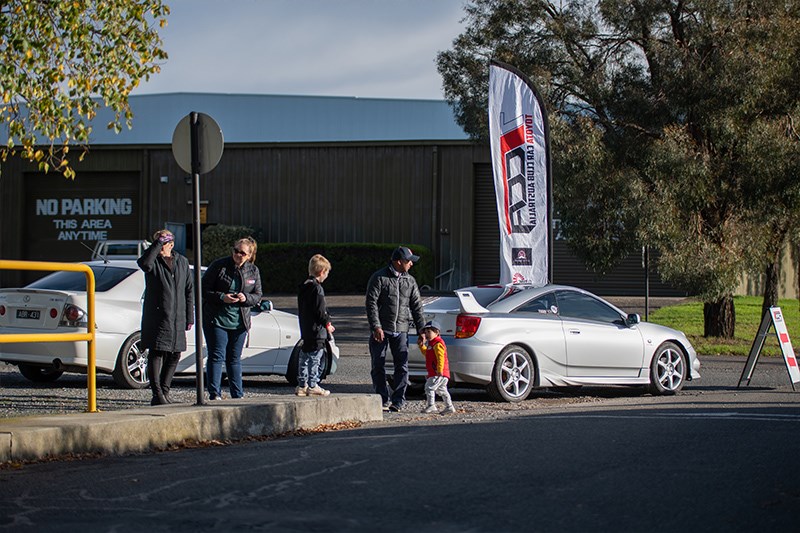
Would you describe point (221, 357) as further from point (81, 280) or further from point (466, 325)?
point (466, 325)

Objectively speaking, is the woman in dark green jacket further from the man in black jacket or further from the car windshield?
the car windshield

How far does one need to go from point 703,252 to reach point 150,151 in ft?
81.9

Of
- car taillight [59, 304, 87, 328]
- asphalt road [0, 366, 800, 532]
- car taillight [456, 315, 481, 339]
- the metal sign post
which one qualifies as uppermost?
the metal sign post

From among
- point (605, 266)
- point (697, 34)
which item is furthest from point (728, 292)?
point (697, 34)

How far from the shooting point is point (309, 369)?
10.8 meters

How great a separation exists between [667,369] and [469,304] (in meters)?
2.86

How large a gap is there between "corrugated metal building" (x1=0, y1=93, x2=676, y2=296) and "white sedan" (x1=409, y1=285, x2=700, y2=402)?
22762 millimetres

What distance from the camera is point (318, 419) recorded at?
392 inches

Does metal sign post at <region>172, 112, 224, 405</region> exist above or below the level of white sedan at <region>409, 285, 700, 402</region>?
above

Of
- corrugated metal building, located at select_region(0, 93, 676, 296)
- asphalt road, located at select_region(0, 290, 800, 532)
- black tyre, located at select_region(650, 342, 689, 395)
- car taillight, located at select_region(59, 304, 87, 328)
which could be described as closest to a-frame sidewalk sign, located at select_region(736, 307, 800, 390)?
black tyre, located at select_region(650, 342, 689, 395)

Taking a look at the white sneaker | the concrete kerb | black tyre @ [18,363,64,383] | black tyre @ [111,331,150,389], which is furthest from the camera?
black tyre @ [18,363,64,383]

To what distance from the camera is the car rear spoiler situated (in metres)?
12.4

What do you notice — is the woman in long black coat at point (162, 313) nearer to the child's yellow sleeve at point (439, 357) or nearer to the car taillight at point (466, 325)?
the child's yellow sleeve at point (439, 357)

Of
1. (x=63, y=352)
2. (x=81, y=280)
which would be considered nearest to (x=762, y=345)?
(x=81, y=280)
